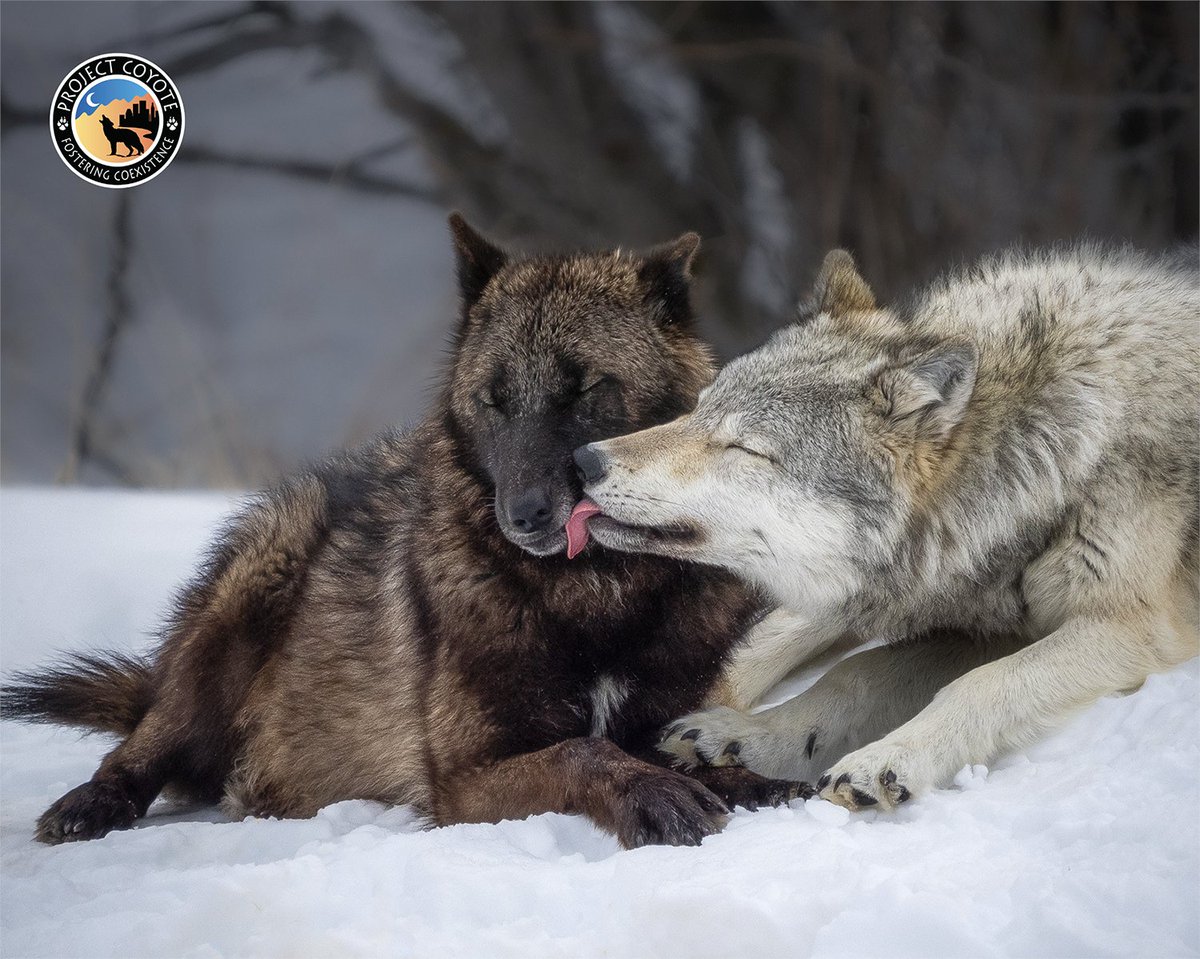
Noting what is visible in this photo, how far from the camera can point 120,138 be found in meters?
4.37

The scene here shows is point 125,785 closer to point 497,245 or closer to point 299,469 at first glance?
point 299,469

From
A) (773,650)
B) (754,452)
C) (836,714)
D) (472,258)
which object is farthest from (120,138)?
(836,714)

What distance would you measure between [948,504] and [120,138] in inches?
130

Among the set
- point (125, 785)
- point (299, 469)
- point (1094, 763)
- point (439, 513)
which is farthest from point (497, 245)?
point (1094, 763)

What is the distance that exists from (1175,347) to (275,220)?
342 inches

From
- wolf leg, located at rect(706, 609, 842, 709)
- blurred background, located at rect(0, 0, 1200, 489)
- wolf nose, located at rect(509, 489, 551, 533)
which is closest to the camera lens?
wolf nose, located at rect(509, 489, 551, 533)

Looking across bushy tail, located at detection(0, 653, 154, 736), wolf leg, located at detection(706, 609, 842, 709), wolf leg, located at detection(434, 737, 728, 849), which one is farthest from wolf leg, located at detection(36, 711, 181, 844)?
wolf leg, located at detection(706, 609, 842, 709)

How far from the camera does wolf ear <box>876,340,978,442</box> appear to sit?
8.73 feet

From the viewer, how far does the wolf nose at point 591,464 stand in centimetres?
271

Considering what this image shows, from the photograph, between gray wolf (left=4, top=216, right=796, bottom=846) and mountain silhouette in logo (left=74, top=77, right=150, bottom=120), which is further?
mountain silhouette in logo (left=74, top=77, right=150, bottom=120)

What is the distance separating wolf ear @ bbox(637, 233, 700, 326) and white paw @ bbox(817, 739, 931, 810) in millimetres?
1291

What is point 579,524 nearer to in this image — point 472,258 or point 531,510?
point 531,510

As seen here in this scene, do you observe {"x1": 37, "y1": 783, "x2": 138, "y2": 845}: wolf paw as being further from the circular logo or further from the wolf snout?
the circular logo

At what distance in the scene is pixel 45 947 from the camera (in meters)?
2.01
